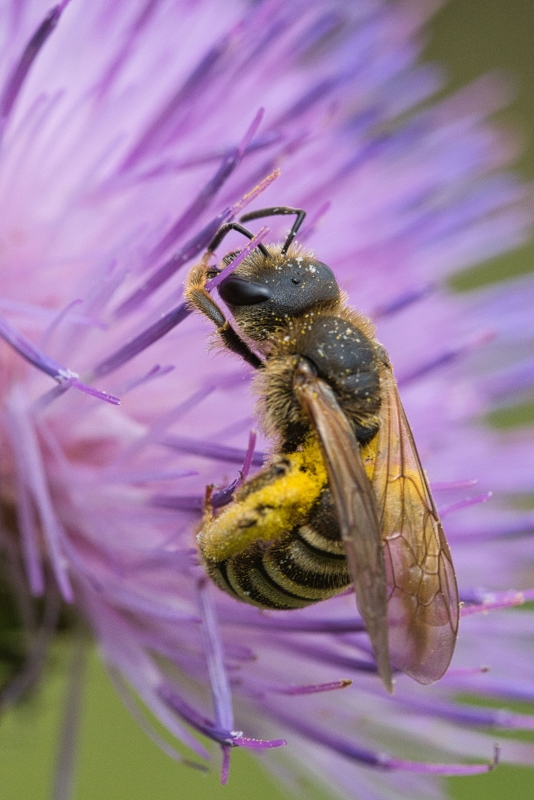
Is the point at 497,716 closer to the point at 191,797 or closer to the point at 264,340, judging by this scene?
the point at 264,340

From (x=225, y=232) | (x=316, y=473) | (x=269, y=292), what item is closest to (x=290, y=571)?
(x=316, y=473)

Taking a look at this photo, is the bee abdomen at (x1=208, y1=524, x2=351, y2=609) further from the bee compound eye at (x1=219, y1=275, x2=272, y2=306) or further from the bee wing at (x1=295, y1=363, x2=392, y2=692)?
the bee compound eye at (x1=219, y1=275, x2=272, y2=306)

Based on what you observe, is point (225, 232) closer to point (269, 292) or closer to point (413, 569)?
point (269, 292)

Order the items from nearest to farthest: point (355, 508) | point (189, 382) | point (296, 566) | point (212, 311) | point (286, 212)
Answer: point (355, 508)
point (296, 566)
point (212, 311)
point (286, 212)
point (189, 382)

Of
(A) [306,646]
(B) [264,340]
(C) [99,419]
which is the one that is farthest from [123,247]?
(A) [306,646]

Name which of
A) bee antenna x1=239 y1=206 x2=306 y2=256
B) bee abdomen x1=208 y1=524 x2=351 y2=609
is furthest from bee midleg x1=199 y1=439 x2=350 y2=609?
bee antenna x1=239 y1=206 x2=306 y2=256

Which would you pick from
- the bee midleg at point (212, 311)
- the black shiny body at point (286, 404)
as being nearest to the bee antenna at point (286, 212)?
the black shiny body at point (286, 404)
